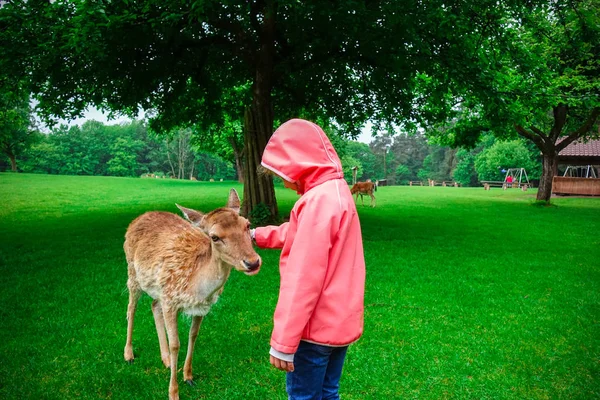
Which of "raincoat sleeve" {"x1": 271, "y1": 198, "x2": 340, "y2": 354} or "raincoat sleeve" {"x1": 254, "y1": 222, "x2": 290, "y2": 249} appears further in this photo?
"raincoat sleeve" {"x1": 254, "y1": 222, "x2": 290, "y2": 249}

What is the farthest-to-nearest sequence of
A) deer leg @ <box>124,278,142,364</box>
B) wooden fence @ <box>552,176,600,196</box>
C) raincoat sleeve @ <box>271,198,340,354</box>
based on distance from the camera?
wooden fence @ <box>552,176,600,196</box>
deer leg @ <box>124,278,142,364</box>
raincoat sleeve @ <box>271,198,340,354</box>

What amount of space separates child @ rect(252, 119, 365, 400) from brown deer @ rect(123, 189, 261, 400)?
0.70m

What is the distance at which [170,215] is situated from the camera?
218 inches

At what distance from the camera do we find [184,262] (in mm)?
4363

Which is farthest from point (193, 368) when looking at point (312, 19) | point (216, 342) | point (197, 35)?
point (197, 35)

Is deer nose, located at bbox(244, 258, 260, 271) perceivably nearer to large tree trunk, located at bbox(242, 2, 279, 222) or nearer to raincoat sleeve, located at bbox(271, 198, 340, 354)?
raincoat sleeve, located at bbox(271, 198, 340, 354)

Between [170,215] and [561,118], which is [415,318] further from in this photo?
[561,118]

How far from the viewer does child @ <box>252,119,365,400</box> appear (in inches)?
A: 101

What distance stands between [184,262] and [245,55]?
10.4m

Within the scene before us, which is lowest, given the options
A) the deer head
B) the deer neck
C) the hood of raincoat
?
the deer neck

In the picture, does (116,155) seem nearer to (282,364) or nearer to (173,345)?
(173,345)

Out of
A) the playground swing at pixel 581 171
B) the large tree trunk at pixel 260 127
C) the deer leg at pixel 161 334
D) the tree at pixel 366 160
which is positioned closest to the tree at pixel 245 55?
the large tree trunk at pixel 260 127

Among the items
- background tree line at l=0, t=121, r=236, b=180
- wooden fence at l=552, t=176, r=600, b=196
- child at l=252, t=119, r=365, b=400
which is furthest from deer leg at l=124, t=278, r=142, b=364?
background tree line at l=0, t=121, r=236, b=180

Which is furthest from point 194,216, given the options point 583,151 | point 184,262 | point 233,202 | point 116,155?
point 116,155
